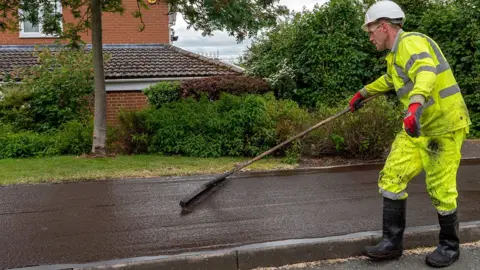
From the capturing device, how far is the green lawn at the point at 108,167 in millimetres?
7305

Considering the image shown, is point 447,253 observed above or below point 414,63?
below

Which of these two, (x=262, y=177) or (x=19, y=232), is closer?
(x=19, y=232)

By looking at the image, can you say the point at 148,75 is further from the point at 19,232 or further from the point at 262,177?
the point at 19,232

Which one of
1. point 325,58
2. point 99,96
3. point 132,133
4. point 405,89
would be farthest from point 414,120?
point 325,58

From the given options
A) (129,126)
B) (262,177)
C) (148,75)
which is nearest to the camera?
(262,177)

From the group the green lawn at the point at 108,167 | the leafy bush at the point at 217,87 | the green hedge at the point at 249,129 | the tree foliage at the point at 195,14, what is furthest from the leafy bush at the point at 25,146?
the leafy bush at the point at 217,87

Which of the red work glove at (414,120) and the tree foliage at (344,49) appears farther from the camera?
A: the tree foliage at (344,49)

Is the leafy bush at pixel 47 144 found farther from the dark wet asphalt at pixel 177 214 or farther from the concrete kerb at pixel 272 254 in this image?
the concrete kerb at pixel 272 254

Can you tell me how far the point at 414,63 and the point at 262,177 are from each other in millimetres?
3980

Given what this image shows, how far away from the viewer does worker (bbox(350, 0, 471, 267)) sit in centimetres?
377

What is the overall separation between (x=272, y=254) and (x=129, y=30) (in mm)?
14651

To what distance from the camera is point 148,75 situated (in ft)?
46.1

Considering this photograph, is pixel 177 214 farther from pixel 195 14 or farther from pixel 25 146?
pixel 25 146

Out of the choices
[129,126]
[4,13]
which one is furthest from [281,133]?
[4,13]
